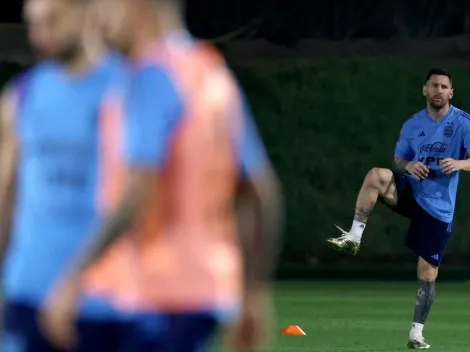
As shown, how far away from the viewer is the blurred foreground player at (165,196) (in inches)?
141

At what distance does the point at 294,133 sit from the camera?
21219mm

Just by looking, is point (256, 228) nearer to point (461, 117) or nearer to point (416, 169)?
point (416, 169)

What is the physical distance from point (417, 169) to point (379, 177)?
0.31m

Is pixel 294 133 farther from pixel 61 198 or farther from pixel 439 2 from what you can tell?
pixel 61 198

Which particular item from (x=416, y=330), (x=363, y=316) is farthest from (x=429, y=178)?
(x=363, y=316)

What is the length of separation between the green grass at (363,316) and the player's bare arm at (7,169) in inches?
295

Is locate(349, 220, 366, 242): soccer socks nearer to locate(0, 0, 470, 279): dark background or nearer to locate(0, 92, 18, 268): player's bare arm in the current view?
locate(0, 0, 470, 279): dark background

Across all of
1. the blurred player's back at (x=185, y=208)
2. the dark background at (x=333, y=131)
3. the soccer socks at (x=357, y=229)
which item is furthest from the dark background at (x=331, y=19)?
the blurred player's back at (x=185, y=208)

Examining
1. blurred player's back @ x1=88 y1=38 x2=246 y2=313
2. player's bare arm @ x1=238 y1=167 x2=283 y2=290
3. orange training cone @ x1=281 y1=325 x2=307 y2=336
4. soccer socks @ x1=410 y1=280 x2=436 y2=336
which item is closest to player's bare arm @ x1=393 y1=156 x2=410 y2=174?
soccer socks @ x1=410 y1=280 x2=436 y2=336

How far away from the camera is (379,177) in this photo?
39.6ft

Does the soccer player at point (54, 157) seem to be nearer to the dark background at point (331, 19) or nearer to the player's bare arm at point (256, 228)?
the player's bare arm at point (256, 228)

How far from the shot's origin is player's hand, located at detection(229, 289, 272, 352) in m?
3.80

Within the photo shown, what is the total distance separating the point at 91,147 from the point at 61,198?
15cm

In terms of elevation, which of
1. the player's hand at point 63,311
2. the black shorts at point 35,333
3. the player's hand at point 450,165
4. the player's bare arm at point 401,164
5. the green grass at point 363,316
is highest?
the player's hand at point 63,311
